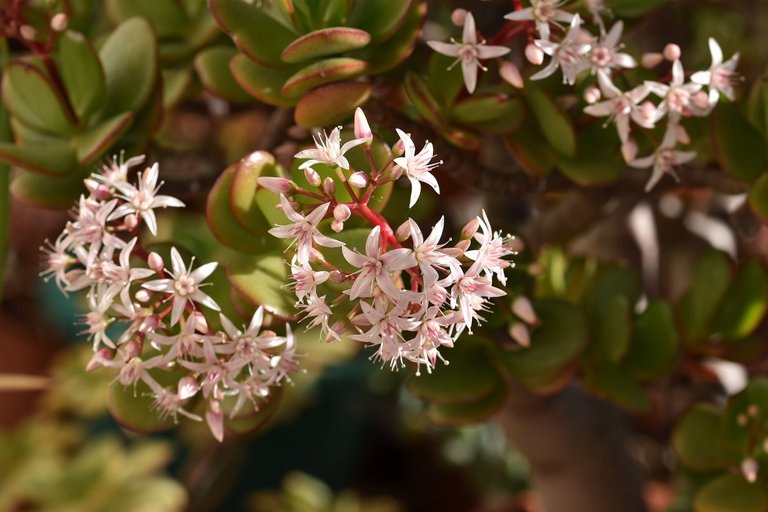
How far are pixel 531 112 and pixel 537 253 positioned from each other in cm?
17

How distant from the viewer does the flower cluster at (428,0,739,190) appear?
0.47 meters

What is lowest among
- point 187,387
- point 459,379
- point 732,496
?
point 732,496

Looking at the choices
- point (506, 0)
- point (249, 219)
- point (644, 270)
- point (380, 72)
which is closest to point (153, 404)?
point (249, 219)

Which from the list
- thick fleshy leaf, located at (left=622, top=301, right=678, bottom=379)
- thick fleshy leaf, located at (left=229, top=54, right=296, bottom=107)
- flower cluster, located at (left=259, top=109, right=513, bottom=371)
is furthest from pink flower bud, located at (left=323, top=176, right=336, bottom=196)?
thick fleshy leaf, located at (left=622, top=301, right=678, bottom=379)

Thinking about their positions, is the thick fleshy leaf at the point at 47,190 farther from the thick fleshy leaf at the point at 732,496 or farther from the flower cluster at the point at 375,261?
the thick fleshy leaf at the point at 732,496

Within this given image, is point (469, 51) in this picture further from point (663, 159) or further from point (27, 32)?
point (27, 32)

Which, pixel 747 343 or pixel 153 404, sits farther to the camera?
pixel 747 343

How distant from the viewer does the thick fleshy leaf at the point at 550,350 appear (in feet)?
1.84

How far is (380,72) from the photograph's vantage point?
496mm

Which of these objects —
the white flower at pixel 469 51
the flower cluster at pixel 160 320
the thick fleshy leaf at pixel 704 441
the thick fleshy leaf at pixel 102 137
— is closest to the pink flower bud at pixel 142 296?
the flower cluster at pixel 160 320

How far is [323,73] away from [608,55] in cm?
17

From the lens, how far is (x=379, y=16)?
48cm

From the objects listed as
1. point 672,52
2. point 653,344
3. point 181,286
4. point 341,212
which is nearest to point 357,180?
point 341,212

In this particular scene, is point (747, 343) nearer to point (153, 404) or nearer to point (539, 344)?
point (539, 344)
